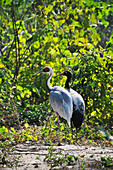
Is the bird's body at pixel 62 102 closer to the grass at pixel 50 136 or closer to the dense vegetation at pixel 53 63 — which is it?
the grass at pixel 50 136

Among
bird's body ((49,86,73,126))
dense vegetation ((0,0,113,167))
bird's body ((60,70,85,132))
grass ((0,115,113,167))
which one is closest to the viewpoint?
grass ((0,115,113,167))

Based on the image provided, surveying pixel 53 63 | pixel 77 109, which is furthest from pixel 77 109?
pixel 53 63

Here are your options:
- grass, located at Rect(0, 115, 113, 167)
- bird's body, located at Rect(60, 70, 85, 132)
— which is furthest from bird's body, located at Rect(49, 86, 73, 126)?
grass, located at Rect(0, 115, 113, 167)

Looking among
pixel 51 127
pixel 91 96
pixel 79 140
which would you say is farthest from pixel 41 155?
pixel 91 96

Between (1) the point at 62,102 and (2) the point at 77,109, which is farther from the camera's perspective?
(2) the point at 77,109

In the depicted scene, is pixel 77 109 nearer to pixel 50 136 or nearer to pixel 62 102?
pixel 62 102

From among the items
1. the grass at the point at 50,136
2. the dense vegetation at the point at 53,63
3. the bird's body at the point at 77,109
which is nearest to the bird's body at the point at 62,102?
the bird's body at the point at 77,109

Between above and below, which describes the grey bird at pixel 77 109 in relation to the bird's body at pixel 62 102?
below

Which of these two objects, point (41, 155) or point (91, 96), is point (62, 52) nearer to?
point (91, 96)

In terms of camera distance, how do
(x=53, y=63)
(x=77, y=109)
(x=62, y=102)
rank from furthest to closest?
1. (x=53, y=63)
2. (x=77, y=109)
3. (x=62, y=102)

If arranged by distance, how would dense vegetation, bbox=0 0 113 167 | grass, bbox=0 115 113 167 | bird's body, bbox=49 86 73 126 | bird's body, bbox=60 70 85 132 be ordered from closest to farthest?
grass, bbox=0 115 113 167
bird's body, bbox=49 86 73 126
bird's body, bbox=60 70 85 132
dense vegetation, bbox=0 0 113 167

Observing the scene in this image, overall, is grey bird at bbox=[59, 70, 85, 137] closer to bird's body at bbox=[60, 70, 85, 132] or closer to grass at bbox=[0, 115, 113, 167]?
bird's body at bbox=[60, 70, 85, 132]

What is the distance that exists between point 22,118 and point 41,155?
3689mm

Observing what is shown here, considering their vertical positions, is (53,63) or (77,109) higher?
(53,63)
